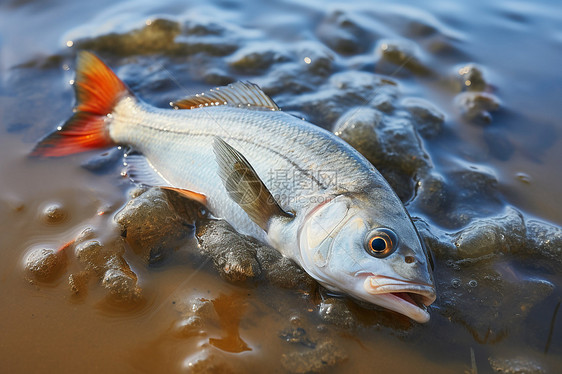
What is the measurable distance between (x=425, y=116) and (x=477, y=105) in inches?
22.1

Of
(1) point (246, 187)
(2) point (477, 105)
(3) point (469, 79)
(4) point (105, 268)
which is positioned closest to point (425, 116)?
(2) point (477, 105)

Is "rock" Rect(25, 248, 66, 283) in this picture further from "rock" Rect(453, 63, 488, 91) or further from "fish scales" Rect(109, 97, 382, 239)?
"rock" Rect(453, 63, 488, 91)

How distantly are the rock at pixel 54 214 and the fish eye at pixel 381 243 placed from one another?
189cm

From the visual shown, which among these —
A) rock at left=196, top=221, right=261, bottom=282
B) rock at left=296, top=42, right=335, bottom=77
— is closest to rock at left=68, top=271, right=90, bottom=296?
rock at left=196, top=221, right=261, bottom=282

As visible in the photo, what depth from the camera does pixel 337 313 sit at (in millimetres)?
2381

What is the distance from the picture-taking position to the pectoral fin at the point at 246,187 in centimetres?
261

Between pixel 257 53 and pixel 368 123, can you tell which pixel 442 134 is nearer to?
pixel 368 123

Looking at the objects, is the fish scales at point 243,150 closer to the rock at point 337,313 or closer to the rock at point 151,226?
the rock at point 151,226

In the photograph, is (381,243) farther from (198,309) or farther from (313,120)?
(313,120)

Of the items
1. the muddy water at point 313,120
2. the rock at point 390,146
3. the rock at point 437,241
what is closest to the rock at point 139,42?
the muddy water at point 313,120

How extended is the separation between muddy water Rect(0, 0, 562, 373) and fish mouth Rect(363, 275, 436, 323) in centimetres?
20

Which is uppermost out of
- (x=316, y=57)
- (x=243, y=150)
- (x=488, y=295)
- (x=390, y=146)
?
(x=243, y=150)

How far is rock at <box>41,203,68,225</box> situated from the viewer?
284cm

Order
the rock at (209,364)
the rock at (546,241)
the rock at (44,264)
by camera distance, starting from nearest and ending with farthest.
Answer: the rock at (209,364) → the rock at (44,264) → the rock at (546,241)
